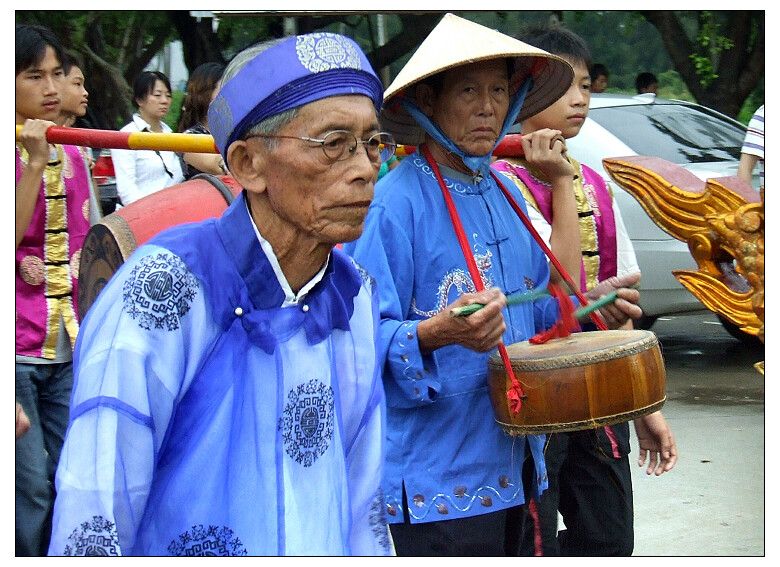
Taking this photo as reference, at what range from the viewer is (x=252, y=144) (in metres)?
2.01

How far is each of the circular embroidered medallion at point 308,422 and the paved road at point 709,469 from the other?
2728mm

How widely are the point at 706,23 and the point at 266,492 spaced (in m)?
10.2

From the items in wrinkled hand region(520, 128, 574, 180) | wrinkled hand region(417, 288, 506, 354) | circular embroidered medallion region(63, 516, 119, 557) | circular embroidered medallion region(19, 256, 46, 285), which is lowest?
circular embroidered medallion region(63, 516, 119, 557)

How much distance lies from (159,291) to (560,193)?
1.65 metres

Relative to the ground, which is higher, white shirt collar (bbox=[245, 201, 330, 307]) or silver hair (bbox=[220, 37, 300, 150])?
silver hair (bbox=[220, 37, 300, 150])

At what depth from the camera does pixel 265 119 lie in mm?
1973

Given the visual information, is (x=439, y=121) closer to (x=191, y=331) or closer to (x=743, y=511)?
(x=191, y=331)

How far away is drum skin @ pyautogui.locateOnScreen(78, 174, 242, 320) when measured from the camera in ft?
10.9

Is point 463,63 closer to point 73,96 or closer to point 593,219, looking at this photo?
point 593,219

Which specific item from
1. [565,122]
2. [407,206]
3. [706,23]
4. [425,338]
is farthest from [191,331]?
[706,23]

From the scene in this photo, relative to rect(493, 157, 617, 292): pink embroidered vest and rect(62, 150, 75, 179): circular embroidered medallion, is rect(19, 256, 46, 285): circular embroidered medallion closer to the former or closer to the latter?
rect(62, 150, 75, 179): circular embroidered medallion

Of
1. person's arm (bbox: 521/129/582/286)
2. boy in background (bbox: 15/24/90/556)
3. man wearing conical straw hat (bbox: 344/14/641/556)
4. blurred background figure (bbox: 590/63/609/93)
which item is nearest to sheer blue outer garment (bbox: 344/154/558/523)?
man wearing conical straw hat (bbox: 344/14/641/556)

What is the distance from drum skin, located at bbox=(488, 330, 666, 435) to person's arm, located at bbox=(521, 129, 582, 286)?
0.53 m

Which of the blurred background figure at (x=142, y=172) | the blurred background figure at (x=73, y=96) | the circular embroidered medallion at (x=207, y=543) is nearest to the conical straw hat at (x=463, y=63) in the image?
the circular embroidered medallion at (x=207, y=543)
